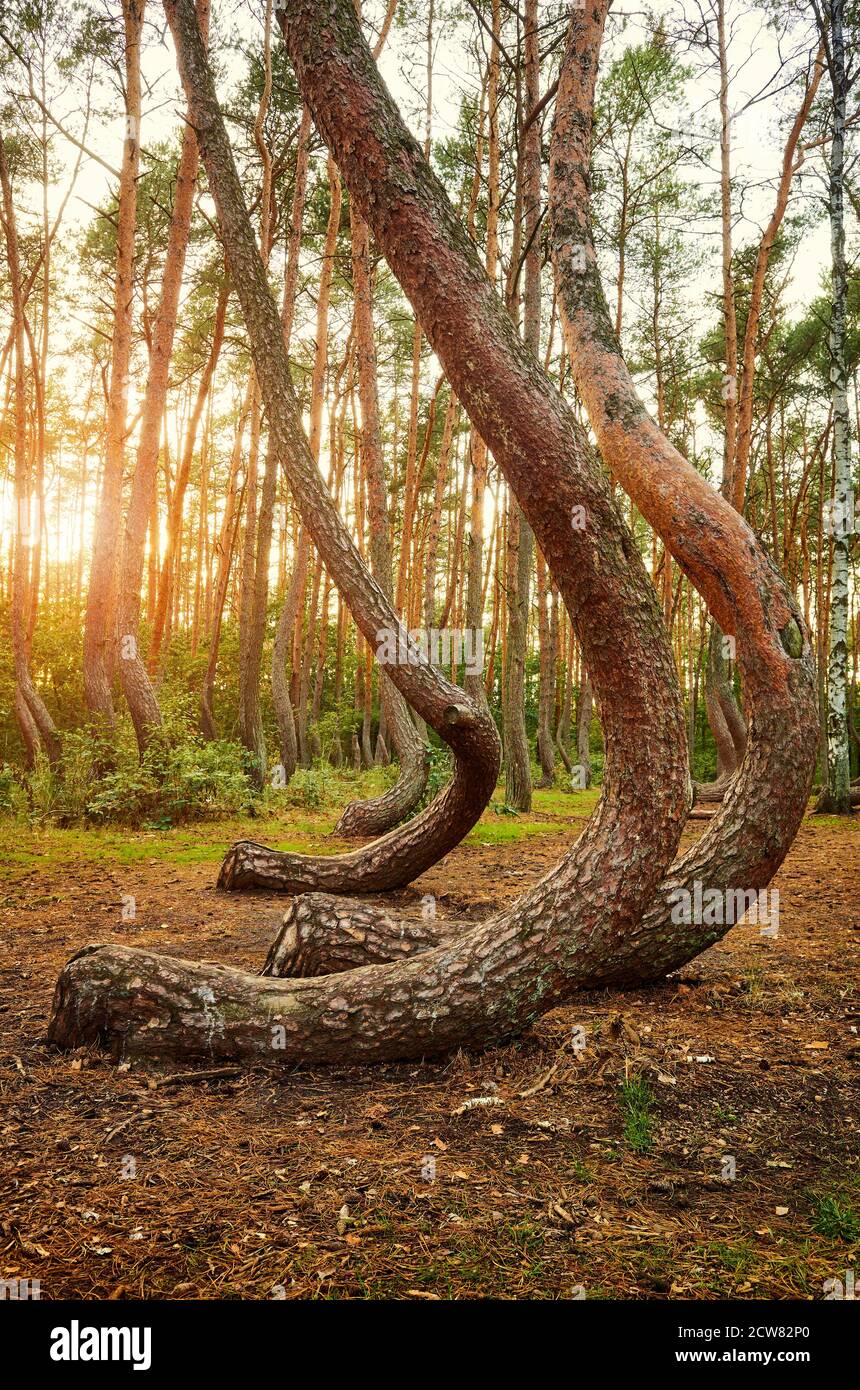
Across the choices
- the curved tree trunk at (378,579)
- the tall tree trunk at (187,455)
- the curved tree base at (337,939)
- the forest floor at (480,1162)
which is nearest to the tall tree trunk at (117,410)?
the tall tree trunk at (187,455)

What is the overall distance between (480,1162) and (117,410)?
11.6m

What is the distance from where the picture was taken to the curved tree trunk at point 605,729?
124 inches

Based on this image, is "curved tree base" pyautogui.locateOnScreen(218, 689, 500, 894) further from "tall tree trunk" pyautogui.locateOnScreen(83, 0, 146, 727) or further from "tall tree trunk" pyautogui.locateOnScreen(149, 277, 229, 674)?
"tall tree trunk" pyautogui.locateOnScreen(149, 277, 229, 674)

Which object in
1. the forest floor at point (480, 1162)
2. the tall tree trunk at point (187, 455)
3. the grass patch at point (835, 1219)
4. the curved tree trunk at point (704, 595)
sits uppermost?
the tall tree trunk at point (187, 455)

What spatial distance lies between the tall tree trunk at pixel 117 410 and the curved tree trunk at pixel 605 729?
28.5ft

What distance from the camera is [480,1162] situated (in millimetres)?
2508

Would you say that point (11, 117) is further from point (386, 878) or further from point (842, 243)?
point (386, 878)

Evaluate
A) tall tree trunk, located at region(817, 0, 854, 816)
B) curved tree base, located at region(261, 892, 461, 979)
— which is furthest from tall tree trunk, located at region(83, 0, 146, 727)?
tall tree trunk, located at region(817, 0, 854, 816)

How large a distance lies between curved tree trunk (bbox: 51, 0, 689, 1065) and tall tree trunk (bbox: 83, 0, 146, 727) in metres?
8.68

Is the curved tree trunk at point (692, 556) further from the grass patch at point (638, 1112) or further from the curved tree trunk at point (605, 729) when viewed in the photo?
the grass patch at point (638, 1112)

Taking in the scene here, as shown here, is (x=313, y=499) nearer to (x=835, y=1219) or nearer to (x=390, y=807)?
(x=390, y=807)

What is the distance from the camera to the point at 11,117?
1503 centimetres

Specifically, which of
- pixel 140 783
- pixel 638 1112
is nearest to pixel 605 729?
pixel 638 1112

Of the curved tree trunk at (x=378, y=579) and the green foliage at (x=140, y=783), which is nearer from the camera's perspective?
the curved tree trunk at (x=378, y=579)
